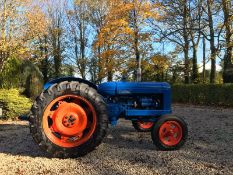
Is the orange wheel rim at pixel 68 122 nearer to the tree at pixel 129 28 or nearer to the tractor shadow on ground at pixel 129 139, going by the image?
the tractor shadow on ground at pixel 129 139

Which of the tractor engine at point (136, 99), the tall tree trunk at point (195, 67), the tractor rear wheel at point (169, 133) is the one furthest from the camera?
the tall tree trunk at point (195, 67)

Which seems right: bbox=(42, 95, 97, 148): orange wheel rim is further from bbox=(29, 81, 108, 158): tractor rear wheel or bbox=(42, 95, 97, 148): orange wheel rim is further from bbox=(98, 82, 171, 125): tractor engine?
bbox=(98, 82, 171, 125): tractor engine

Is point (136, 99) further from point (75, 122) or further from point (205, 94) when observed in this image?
point (205, 94)

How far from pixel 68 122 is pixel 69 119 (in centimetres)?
5

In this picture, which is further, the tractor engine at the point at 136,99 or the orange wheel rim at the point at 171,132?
the tractor engine at the point at 136,99

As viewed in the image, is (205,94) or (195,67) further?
(195,67)

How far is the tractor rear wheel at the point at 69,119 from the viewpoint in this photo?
20.8ft

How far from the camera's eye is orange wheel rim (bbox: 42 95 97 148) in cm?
644

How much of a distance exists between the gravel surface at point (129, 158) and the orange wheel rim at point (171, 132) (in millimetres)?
254

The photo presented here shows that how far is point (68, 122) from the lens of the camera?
6.50 meters

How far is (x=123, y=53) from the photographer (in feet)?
95.7

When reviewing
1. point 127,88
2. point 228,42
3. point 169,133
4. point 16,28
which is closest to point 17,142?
point 127,88

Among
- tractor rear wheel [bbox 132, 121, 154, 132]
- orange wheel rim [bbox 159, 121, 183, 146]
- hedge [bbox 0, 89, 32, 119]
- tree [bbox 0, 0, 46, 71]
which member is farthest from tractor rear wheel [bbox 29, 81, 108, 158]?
tree [bbox 0, 0, 46, 71]

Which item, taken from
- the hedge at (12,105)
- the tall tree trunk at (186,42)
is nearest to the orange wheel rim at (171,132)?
the hedge at (12,105)
